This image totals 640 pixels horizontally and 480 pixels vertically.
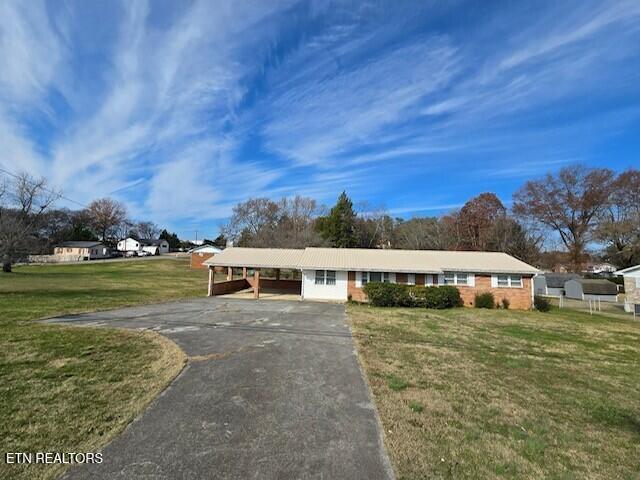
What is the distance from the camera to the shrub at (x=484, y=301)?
1866 centimetres

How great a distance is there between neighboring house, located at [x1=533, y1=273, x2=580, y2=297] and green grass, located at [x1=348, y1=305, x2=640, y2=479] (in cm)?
3029

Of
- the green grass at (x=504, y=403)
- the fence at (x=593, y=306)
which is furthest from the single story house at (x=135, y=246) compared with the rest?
the green grass at (x=504, y=403)

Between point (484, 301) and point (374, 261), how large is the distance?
22.9 ft

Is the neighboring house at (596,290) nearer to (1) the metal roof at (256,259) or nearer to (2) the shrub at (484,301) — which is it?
(2) the shrub at (484,301)

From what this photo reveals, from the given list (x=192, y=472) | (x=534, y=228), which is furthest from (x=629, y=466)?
(x=534, y=228)

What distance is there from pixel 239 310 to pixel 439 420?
36.9 ft

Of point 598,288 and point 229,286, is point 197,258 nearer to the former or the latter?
point 229,286

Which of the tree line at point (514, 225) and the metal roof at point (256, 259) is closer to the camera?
the metal roof at point (256, 259)

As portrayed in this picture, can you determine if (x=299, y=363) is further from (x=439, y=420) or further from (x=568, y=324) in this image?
(x=568, y=324)

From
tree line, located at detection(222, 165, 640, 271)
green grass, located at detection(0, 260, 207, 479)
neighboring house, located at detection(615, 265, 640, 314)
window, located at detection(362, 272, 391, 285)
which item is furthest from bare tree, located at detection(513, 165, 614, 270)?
green grass, located at detection(0, 260, 207, 479)

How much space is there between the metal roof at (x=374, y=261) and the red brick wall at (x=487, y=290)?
753mm

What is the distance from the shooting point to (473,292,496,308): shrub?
18.7 metres

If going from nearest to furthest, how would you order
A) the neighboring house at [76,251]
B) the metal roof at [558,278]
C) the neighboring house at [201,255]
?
the metal roof at [558,278] < the neighboring house at [201,255] < the neighboring house at [76,251]

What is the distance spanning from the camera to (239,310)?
46.9 feet
